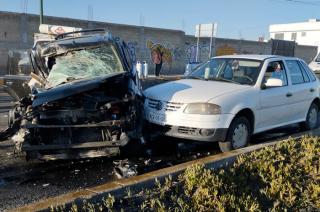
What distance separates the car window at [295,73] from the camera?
7.92 meters

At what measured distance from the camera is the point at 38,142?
18.4 ft

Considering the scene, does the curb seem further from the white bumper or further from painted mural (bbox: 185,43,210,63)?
painted mural (bbox: 185,43,210,63)

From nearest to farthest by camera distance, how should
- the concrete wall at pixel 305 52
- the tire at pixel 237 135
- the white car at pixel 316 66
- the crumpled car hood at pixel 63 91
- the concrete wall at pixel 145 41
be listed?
the crumpled car hood at pixel 63 91 → the tire at pixel 237 135 → the white car at pixel 316 66 → the concrete wall at pixel 145 41 → the concrete wall at pixel 305 52

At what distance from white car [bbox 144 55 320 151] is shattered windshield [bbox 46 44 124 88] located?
818 mm

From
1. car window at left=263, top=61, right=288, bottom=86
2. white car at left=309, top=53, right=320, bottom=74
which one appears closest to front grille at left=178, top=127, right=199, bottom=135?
car window at left=263, top=61, right=288, bottom=86

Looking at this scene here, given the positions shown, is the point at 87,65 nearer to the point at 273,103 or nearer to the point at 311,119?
the point at 273,103

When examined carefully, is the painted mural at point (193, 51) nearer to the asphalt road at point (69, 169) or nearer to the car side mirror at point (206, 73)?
the car side mirror at point (206, 73)

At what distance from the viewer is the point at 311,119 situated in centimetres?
859

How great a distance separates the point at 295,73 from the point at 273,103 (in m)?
1.28

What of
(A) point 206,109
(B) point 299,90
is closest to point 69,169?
(A) point 206,109

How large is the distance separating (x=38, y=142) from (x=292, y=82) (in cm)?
487

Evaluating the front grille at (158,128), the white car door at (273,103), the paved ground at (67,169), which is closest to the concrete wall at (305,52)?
the white car door at (273,103)

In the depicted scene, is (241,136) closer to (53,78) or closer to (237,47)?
(53,78)

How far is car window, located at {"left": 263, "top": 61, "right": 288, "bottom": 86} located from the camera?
7.33m
